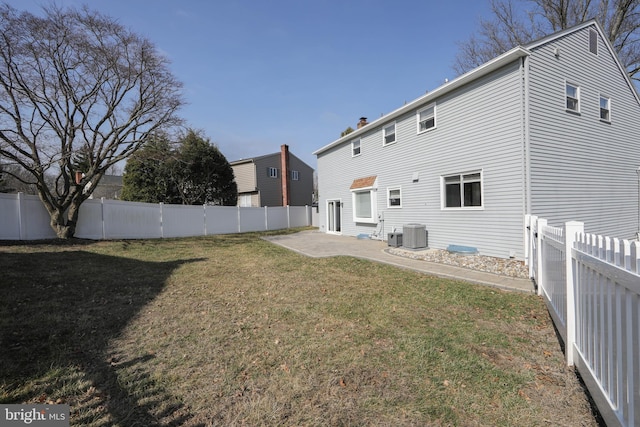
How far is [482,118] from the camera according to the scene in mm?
9094

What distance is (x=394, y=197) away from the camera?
12961 mm

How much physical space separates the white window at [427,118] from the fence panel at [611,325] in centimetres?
911

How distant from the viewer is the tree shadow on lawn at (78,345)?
2.46 m

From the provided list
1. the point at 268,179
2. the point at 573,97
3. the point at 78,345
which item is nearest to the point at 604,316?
the point at 78,345

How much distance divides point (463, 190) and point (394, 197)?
11.5 feet

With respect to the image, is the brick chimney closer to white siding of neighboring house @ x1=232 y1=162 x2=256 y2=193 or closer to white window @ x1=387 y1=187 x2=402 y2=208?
white siding of neighboring house @ x1=232 y1=162 x2=256 y2=193

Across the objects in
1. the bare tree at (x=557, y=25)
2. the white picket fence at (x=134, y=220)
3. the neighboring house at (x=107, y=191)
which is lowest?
the white picket fence at (x=134, y=220)

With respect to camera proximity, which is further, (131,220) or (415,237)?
(131,220)

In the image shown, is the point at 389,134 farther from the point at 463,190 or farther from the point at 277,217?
the point at 277,217

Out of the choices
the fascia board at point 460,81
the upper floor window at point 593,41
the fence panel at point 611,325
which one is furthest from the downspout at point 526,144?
the fence panel at point 611,325

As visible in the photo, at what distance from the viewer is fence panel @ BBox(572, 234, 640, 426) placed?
5.87ft

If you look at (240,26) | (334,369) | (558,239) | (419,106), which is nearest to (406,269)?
(558,239)

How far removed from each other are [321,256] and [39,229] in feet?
39.1

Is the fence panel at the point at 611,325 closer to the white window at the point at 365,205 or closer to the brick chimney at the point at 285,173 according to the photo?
the white window at the point at 365,205
